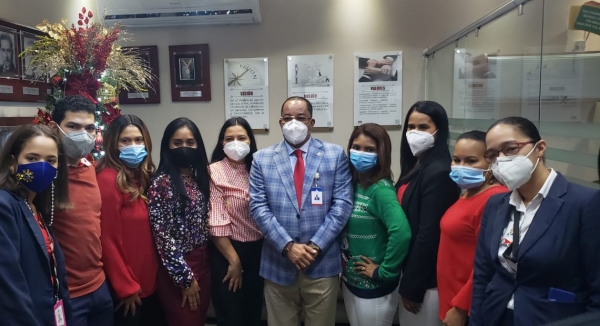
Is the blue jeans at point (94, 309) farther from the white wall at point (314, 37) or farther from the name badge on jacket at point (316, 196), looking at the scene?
the white wall at point (314, 37)

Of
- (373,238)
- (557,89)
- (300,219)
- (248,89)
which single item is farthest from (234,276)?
(248,89)

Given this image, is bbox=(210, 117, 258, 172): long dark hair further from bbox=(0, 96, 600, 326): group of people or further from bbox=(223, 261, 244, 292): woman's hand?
bbox=(223, 261, 244, 292): woman's hand

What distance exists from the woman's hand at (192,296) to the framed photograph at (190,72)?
2.28 m

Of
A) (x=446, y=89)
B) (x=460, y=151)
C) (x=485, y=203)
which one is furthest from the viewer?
(x=446, y=89)

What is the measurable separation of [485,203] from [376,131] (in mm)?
649

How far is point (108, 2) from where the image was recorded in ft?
12.2

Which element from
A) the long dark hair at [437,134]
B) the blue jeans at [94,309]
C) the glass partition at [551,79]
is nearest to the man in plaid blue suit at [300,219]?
the long dark hair at [437,134]

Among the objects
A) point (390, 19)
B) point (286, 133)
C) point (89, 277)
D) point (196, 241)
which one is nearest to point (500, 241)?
point (286, 133)

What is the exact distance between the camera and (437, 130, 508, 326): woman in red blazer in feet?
5.49

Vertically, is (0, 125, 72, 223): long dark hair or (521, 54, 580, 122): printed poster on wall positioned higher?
(521, 54, 580, 122): printed poster on wall

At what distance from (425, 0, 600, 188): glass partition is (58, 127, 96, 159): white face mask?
7.03 ft

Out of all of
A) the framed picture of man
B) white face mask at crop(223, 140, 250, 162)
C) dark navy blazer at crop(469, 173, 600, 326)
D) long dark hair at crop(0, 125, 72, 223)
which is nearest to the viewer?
dark navy blazer at crop(469, 173, 600, 326)

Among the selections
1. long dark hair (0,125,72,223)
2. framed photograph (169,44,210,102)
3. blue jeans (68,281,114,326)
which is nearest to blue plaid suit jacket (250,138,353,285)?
blue jeans (68,281,114,326)

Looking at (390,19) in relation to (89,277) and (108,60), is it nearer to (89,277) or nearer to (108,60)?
(108,60)
